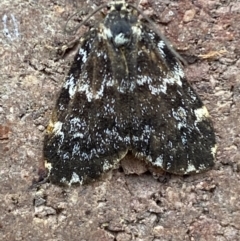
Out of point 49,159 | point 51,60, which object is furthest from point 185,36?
point 49,159

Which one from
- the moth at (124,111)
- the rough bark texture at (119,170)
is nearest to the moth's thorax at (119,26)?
the moth at (124,111)

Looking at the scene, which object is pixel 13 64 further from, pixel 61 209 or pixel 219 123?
pixel 219 123

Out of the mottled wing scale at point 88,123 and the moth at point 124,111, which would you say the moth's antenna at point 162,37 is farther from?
the mottled wing scale at point 88,123

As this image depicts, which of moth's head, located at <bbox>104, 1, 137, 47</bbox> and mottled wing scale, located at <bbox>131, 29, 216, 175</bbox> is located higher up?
moth's head, located at <bbox>104, 1, 137, 47</bbox>

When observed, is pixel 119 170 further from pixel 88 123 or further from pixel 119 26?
pixel 119 26

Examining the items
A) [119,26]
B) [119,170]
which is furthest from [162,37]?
[119,170]

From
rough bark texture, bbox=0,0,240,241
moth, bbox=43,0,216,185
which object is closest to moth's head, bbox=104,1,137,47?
moth, bbox=43,0,216,185

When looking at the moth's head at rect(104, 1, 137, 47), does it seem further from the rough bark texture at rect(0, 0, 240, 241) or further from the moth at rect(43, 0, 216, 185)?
the rough bark texture at rect(0, 0, 240, 241)
